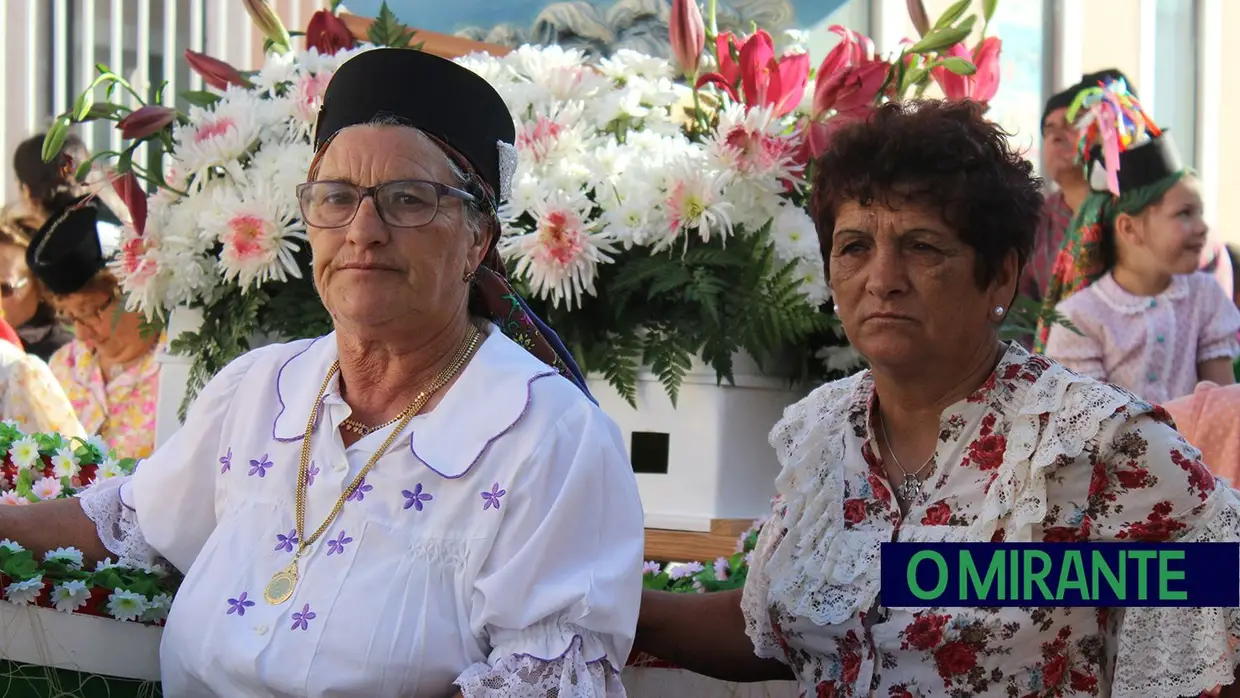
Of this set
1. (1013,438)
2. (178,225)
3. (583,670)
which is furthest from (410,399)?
(178,225)

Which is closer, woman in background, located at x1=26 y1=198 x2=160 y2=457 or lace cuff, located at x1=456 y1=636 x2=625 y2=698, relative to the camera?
lace cuff, located at x1=456 y1=636 x2=625 y2=698

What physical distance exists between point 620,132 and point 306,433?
3.66 feet

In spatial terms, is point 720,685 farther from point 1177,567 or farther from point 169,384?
point 169,384

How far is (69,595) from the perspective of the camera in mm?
1937

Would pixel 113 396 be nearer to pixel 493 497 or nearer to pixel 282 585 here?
pixel 282 585

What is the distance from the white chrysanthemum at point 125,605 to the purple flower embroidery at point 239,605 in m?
0.18

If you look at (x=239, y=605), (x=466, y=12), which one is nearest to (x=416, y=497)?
(x=239, y=605)

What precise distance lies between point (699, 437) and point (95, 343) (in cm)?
246

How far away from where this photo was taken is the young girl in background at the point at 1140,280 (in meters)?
4.13

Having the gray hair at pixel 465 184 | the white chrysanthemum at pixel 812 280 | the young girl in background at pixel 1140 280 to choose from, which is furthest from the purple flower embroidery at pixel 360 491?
the young girl in background at pixel 1140 280

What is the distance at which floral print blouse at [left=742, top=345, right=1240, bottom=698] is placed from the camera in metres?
1.93

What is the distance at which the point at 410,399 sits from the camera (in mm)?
2047

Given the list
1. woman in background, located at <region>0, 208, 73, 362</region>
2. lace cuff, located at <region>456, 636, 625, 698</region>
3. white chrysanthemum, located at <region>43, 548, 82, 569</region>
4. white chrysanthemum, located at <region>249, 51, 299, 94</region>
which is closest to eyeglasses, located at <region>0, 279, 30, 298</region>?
woman in background, located at <region>0, 208, 73, 362</region>

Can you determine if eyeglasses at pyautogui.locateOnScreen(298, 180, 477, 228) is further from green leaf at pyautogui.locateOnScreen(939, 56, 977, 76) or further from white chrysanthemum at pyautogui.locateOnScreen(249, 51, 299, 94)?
green leaf at pyautogui.locateOnScreen(939, 56, 977, 76)
